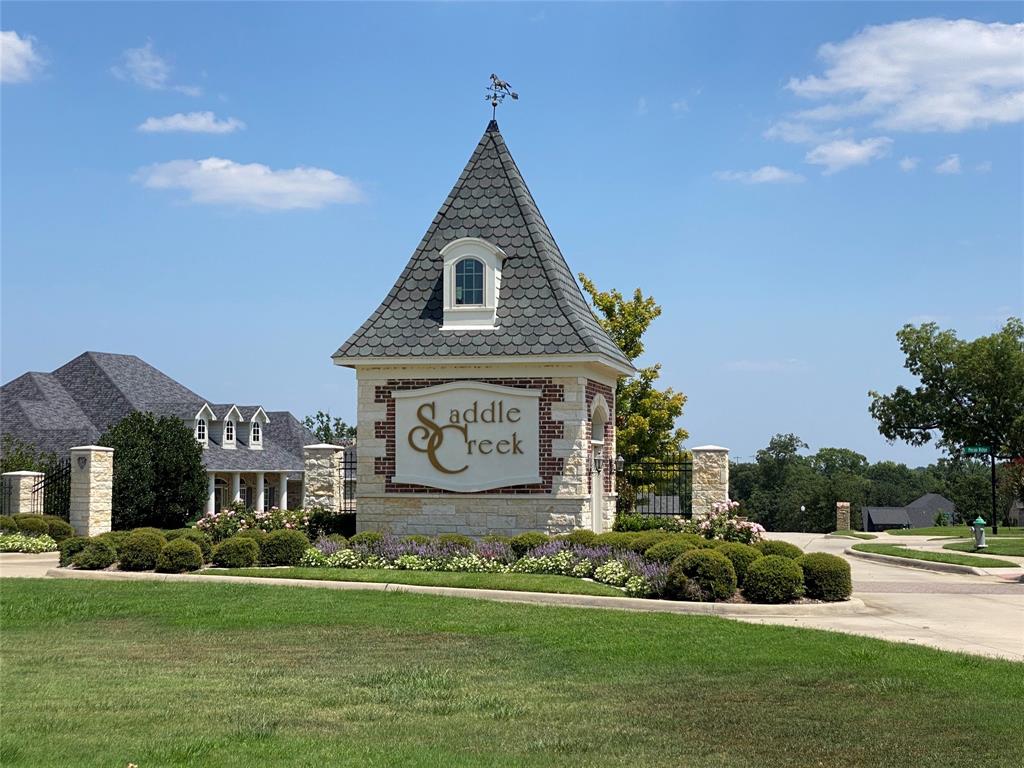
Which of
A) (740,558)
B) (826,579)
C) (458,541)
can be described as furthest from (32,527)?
(826,579)

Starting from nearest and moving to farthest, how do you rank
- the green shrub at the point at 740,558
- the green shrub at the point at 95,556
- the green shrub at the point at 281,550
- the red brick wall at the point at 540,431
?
1. the green shrub at the point at 740,558
2. the green shrub at the point at 95,556
3. the green shrub at the point at 281,550
4. the red brick wall at the point at 540,431

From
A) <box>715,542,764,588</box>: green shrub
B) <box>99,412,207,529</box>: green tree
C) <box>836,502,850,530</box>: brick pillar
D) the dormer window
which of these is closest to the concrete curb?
<box>715,542,764,588</box>: green shrub

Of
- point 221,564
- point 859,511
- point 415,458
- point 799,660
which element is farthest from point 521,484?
point 859,511

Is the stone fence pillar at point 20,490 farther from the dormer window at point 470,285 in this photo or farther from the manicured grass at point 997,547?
the manicured grass at point 997,547

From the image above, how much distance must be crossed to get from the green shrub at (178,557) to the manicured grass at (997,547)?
20.2 m

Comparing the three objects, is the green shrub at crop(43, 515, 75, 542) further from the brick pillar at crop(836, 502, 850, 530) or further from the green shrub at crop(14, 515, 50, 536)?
the brick pillar at crop(836, 502, 850, 530)

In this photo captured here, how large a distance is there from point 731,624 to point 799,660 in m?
2.31

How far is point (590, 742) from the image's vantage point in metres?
7.40

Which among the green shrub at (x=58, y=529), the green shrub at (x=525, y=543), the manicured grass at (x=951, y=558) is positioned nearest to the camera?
the green shrub at (x=525, y=543)

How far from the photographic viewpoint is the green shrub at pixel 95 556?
18234 mm

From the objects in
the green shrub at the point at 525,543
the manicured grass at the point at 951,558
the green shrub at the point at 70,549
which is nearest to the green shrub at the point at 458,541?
the green shrub at the point at 525,543

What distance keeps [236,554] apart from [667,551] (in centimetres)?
747

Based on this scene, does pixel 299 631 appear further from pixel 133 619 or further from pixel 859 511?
pixel 859 511

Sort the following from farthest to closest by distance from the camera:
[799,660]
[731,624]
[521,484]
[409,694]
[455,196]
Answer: [455,196] < [521,484] < [731,624] < [799,660] < [409,694]
